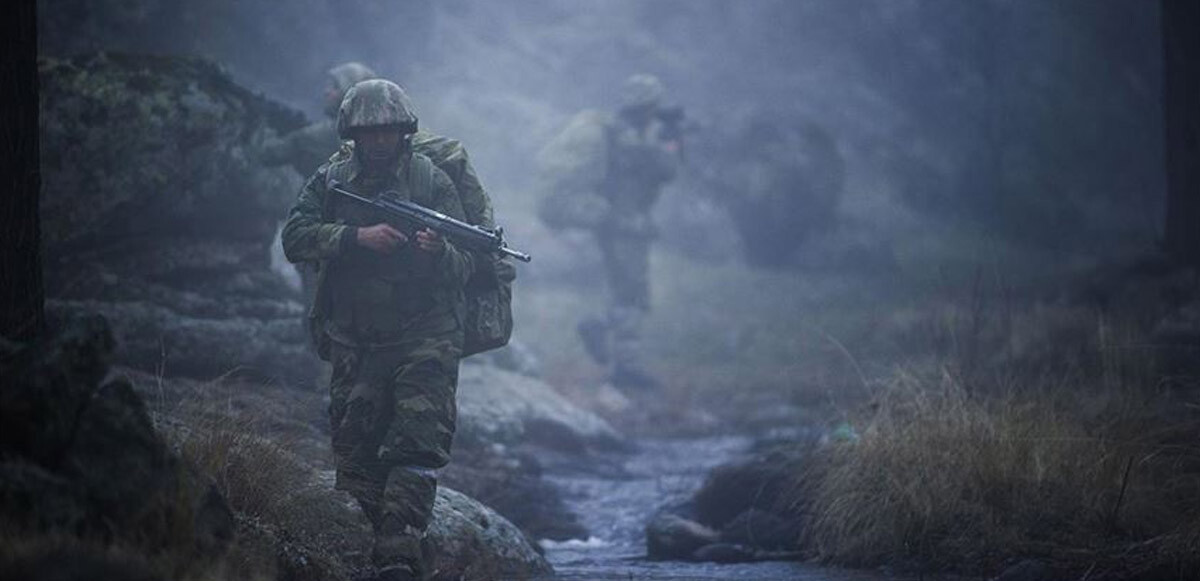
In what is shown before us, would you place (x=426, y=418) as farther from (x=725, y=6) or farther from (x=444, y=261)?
(x=725, y=6)

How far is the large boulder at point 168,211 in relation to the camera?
27.0 feet

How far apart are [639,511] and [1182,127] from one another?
22.8ft

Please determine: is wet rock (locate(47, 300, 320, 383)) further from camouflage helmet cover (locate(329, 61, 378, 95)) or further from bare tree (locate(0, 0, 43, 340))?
bare tree (locate(0, 0, 43, 340))

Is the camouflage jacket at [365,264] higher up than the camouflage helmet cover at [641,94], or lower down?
lower down

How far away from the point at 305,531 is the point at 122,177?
4.04 metres

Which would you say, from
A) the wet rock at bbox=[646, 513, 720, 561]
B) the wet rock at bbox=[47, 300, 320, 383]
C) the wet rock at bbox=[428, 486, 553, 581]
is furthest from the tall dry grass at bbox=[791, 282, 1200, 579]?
the wet rock at bbox=[47, 300, 320, 383]

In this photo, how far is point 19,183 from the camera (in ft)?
17.4

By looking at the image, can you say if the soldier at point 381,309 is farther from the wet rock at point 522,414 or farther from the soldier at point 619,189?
the soldier at point 619,189

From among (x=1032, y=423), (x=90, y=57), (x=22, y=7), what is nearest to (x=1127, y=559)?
(x=1032, y=423)

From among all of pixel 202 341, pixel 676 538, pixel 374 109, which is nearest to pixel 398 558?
pixel 374 109

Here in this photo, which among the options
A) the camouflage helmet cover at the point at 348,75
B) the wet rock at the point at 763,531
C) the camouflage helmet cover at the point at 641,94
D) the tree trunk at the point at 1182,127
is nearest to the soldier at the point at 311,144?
the camouflage helmet cover at the point at 348,75

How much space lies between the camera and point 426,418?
552 centimetres

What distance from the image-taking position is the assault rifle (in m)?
5.60

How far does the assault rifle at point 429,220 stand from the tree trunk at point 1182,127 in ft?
27.8
